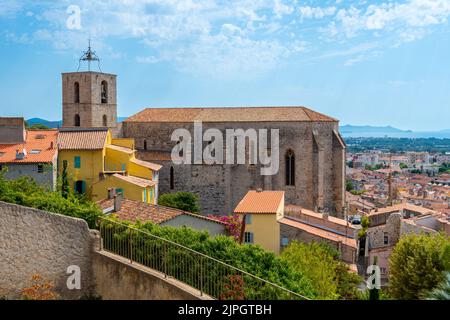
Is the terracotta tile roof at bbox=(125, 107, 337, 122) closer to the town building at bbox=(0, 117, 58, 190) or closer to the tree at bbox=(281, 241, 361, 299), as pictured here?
the town building at bbox=(0, 117, 58, 190)

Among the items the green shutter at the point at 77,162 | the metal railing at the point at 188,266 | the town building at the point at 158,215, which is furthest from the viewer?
the green shutter at the point at 77,162

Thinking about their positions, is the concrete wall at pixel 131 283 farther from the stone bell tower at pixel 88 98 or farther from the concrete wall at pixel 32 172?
the stone bell tower at pixel 88 98

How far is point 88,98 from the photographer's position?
46312 millimetres

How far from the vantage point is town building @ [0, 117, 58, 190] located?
32.1 m

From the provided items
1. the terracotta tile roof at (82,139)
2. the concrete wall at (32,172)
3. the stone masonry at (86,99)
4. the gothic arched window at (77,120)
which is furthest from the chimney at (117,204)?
the gothic arched window at (77,120)

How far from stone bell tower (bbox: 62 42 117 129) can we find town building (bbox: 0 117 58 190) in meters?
9.28

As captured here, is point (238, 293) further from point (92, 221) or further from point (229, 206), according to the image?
point (229, 206)

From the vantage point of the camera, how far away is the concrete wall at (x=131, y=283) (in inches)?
467

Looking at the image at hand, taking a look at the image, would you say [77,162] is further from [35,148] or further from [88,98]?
[88,98]

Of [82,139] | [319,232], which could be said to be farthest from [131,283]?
[82,139]

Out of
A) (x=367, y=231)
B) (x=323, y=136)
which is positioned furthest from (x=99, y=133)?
(x=367, y=231)

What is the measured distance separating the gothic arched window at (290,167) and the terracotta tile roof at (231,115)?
8.34ft

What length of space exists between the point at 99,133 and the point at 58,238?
25.1 metres

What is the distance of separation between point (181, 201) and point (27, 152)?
35.7 ft
